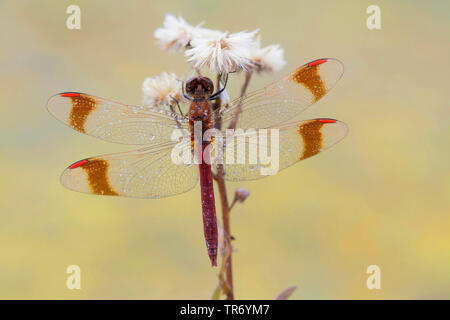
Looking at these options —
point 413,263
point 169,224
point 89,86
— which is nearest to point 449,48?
point 413,263

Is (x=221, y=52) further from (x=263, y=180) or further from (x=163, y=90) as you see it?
(x=263, y=180)

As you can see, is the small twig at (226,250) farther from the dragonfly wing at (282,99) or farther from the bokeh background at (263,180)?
the bokeh background at (263,180)

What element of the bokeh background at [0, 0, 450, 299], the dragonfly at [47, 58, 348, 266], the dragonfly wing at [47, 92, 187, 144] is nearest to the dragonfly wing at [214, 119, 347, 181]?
the dragonfly at [47, 58, 348, 266]

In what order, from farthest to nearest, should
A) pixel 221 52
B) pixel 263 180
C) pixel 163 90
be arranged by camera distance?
pixel 263 180
pixel 163 90
pixel 221 52

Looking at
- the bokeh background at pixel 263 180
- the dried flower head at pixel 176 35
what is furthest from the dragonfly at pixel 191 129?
the bokeh background at pixel 263 180

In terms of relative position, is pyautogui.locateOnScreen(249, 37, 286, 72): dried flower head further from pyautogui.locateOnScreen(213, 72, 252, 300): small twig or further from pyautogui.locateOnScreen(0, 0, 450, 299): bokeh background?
pyautogui.locateOnScreen(0, 0, 450, 299): bokeh background

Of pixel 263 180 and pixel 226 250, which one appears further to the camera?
pixel 263 180

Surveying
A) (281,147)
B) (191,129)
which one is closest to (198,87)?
(191,129)
